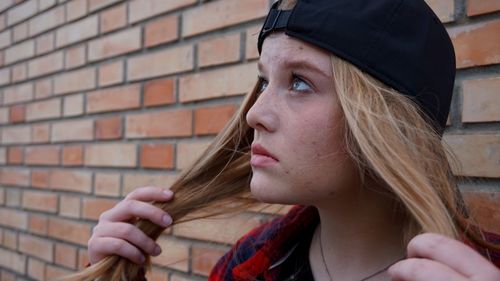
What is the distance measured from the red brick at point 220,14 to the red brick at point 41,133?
111cm

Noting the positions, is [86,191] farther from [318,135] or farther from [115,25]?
[318,135]

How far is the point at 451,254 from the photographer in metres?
0.76

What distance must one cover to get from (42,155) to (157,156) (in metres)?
0.98

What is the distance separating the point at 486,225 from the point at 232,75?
87cm

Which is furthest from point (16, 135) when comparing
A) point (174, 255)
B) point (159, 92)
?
point (174, 255)

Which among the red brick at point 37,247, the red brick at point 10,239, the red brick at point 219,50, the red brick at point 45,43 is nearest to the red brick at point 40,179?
the red brick at point 37,247

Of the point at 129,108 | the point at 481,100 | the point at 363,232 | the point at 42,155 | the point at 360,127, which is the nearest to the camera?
Answer: the point at 360,127

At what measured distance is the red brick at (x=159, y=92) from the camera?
6.61ft

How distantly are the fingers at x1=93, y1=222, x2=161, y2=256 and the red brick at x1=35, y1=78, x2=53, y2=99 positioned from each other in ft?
5.18

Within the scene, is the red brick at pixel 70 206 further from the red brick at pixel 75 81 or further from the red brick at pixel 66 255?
the red brick at pixel 75 81

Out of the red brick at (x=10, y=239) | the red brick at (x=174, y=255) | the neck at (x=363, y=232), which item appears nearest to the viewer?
the neck at (x=363, y=232)

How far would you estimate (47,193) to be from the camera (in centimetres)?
272

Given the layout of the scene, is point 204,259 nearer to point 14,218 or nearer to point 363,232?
point 363,232

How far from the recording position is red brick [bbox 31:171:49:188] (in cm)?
274
